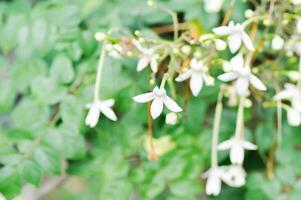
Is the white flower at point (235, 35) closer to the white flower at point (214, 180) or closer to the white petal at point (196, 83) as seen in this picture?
the white petal at point (196, 83)

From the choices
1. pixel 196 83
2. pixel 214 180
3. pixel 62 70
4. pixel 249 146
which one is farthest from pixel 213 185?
pixel 62 70

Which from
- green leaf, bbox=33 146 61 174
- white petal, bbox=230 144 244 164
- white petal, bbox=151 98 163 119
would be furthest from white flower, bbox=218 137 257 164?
green leaf, bbox=33 146 61 174

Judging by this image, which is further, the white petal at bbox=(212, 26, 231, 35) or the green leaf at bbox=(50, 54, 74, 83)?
the green leaf at bbox=(50, 54, 74, 83)

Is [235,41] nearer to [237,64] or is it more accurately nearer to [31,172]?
[237,64]

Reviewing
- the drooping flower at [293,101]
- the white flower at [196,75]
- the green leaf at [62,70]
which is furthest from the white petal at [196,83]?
the green leaf at [62,70]

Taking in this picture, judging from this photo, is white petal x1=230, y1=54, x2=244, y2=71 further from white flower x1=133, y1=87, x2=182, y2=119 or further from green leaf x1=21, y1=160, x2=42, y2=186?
green leaf x1=21, y1=160, x2=42, y2=186

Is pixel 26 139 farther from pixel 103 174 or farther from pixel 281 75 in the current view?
pixel 281 75

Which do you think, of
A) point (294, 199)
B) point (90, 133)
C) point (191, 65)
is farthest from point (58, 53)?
point (294, 199)
